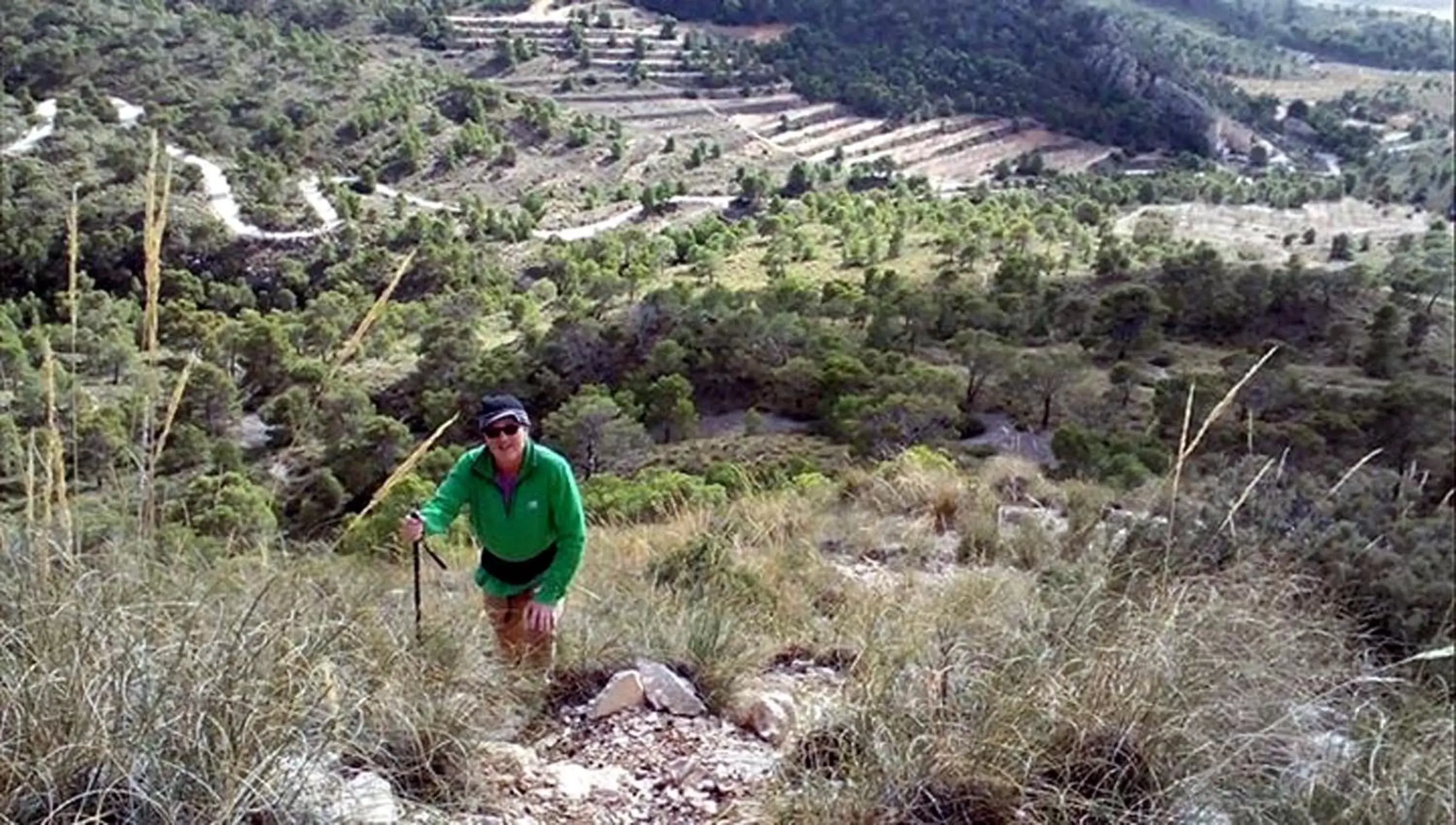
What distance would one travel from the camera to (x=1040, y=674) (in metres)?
2.01

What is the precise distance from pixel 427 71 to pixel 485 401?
95.9ft

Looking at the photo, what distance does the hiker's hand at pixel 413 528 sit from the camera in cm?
247

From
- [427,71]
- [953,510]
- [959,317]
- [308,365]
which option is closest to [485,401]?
[953,510]

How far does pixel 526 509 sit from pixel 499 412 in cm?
25

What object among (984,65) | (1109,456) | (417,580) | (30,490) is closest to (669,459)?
(1109,456)

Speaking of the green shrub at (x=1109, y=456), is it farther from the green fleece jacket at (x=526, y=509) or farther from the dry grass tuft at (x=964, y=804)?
the dry grass tuft at (x=964, y=804)

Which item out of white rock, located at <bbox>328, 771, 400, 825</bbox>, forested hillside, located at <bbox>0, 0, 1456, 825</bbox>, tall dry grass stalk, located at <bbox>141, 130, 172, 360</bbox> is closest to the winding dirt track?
forested hillside, located at <bbox>0, 0, 1456, 825</bbox>

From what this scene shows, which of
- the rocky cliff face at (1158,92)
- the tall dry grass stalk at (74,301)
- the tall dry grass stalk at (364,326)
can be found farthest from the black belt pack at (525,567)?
the rocky cliff face at (1158,92)

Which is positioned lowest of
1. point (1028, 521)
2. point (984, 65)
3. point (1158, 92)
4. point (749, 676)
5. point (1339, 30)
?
point (1158, 92)

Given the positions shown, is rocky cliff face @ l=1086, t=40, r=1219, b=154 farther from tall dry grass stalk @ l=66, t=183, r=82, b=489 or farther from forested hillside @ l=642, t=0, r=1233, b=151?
tall dry grass stalk @ l=66, t=183, r=82, b=489

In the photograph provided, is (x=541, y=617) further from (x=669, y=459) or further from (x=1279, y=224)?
(x=1279, y=224)

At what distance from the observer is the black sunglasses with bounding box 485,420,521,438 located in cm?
261

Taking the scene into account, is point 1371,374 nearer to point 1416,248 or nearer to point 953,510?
point 1416,248

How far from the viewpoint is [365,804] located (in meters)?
1.70
